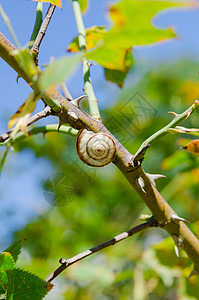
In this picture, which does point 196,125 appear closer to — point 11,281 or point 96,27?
point 96,27

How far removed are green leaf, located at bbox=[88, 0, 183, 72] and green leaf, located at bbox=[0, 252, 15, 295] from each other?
307 millimetres

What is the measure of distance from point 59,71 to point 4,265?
332 millimetres

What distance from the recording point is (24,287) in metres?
0.50

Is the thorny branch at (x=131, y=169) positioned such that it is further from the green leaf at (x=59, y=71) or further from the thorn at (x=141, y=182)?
the green leaf at (x=59, y=71)

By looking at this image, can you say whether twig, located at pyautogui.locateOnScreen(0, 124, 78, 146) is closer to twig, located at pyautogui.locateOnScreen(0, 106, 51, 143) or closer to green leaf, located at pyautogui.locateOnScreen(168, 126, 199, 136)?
twig, located at pyautogui.locateOnScreen(0, 106, 51, 143)

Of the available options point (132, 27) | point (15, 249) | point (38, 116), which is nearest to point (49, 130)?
point (38, 116)

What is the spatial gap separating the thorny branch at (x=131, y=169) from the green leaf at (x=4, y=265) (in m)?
0.20

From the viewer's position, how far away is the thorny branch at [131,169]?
46 cm

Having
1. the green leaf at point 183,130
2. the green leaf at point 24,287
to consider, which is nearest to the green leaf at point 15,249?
the green leaf at point 24,287

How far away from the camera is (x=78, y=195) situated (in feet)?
6.45

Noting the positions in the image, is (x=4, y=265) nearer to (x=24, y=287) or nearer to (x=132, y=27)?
(x=24, y=287)

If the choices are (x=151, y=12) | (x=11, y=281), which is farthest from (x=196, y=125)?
(x=151, y=12)

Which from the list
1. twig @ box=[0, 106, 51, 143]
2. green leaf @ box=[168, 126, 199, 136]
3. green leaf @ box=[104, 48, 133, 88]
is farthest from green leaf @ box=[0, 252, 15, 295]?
green leaf @ box=[104, 48, 133, 88]

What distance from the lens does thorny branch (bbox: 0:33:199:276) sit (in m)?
0.46
